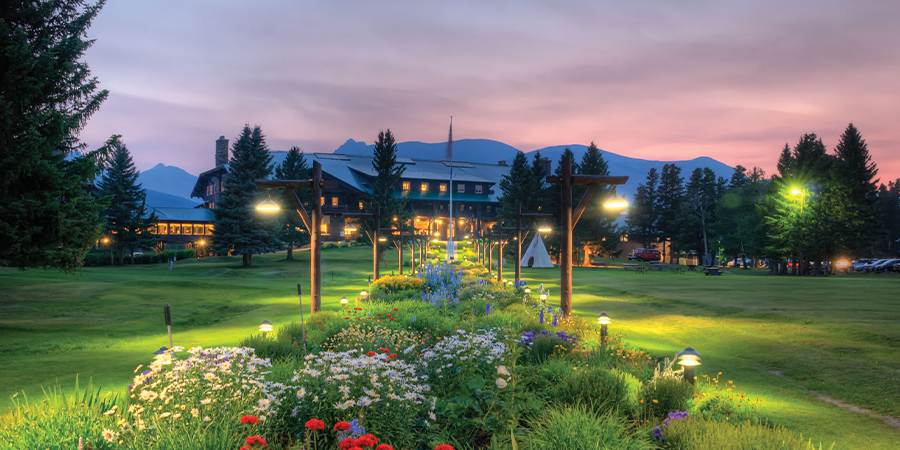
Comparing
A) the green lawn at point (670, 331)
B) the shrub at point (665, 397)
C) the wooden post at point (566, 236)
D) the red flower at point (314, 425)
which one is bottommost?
the green lawn at point (670, 331)

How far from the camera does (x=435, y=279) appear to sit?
70.3ft

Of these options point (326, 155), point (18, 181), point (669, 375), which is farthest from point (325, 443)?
point (326, 155)

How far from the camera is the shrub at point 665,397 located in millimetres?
6307

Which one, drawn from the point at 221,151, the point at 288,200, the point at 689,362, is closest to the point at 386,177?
the point at 288,200

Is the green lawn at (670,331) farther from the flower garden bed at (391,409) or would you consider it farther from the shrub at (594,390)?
the shrub at (594,390)

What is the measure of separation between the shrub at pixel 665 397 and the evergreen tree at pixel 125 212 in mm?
54540

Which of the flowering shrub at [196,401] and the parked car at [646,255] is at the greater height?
the flowering shrub at [196,401]

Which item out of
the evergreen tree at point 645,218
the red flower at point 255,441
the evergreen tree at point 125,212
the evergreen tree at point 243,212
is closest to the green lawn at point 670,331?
the red flower at point 255,441

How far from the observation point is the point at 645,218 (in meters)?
86.7

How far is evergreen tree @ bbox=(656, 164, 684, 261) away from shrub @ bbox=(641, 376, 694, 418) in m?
80.0

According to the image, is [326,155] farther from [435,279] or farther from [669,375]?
[669,375]

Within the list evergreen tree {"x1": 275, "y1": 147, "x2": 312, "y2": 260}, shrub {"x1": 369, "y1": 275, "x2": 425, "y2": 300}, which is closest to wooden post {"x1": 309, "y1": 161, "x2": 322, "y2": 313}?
shrub {"x1": 369, "y1": 275, "x2": 425, "y2": 300}

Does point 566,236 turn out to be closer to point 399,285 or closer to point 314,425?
point 399,285

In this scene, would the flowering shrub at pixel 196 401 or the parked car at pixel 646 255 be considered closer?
the flowering shrub at pixel 196 401
